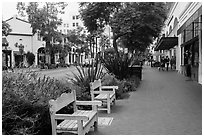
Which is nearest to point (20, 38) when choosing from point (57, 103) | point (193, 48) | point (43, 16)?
point (43, 16)

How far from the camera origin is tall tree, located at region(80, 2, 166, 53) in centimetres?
1652

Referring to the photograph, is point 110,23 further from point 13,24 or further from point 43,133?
point 13,24

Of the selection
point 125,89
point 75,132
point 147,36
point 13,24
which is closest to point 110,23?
point 147,36

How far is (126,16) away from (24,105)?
494 inches

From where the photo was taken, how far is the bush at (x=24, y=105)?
181 inches

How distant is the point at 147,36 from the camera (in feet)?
62.7

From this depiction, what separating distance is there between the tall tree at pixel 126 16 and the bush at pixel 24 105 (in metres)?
11.3

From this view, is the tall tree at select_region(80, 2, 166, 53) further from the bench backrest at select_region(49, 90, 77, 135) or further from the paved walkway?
the bench backrest at select_region(49, 90, 77, 135)

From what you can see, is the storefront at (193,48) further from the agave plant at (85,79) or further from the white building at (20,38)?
the white building at (20,38)

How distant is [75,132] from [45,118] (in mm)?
867

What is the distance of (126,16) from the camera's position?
16.7 meters

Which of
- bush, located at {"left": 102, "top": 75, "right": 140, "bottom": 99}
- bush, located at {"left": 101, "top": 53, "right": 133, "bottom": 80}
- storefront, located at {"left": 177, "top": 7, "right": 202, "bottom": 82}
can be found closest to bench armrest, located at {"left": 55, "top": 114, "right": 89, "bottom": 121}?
bush, located at {"left": 102, "top": 75, "right": 140, "bottom": 99}

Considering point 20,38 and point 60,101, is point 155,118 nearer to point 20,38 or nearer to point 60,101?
point 60,101

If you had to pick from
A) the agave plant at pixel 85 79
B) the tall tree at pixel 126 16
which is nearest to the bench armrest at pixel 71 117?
the agave plant at pixel 85 79
